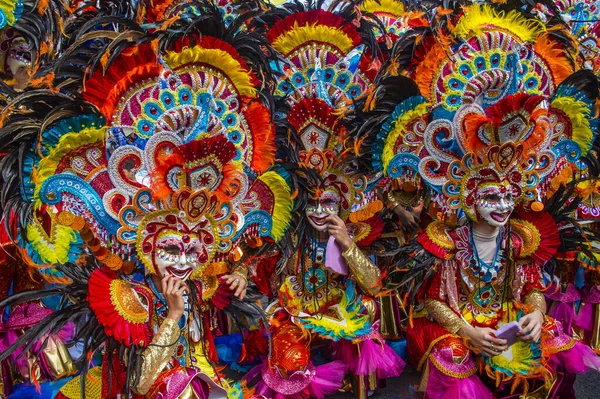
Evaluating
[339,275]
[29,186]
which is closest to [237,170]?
[29,186]

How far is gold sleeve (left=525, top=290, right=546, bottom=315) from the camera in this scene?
357cm

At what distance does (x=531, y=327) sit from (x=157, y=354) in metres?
2.03

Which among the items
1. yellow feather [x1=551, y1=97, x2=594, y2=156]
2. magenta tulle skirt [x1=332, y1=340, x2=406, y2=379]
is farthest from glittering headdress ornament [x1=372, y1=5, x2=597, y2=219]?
magenta tulle skirt [x1=332, y1=340, x2=406, y2=379]

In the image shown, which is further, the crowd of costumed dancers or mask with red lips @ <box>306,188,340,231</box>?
mask with red lips @ <box>306,188,340,231</box>

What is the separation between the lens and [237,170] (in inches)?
117

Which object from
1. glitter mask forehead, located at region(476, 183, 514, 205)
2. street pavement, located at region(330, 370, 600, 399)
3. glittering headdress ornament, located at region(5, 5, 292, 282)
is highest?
glittering headdress ornament, located at region(5, 5, 292, 282)

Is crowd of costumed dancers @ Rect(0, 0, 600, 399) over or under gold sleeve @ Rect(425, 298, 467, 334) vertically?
over

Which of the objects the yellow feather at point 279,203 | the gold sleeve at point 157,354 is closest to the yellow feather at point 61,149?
the gold sleeve at point 157,354

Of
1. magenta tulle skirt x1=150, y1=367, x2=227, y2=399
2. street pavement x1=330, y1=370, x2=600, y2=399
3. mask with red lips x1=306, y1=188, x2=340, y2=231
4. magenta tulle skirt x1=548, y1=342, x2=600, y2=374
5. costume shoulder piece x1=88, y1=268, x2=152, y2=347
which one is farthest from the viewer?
street pavement x1=330, y1=370, x2=600, y2=399

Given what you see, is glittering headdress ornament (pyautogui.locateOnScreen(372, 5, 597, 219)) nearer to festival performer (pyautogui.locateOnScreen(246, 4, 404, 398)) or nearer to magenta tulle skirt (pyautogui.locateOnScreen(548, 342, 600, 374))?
festival performer (pyautogui.locateOnScreen(246, 4, 404, 398))

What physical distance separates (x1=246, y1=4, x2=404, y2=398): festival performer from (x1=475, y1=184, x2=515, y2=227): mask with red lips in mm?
763

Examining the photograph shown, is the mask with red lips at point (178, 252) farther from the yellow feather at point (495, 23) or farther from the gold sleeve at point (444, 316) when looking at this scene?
the yellow feather at point (495, 23)

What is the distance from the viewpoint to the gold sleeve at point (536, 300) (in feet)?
11.7

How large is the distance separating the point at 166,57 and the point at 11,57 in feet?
5.05
